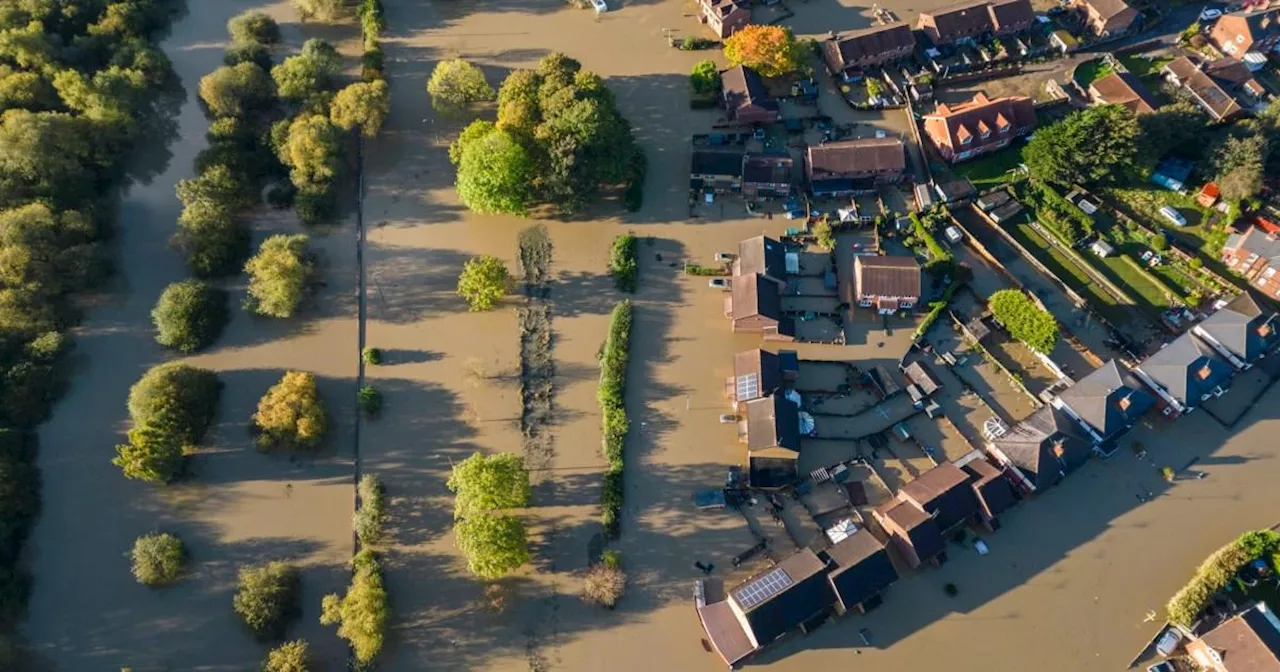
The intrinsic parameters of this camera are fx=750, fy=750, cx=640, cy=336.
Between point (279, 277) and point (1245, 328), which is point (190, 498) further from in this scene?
point (1245, 328)

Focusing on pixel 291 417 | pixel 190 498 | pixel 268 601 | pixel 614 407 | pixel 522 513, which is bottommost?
pixel 268 601

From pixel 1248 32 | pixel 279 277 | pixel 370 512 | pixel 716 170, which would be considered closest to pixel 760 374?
pixel 716 170

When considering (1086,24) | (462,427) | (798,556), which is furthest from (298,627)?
(1086,24)

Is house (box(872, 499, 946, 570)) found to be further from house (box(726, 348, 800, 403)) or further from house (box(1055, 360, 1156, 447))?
house (box(1055, 360, 1156, 447))

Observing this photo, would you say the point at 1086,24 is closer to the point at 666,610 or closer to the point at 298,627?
the point at 666,610

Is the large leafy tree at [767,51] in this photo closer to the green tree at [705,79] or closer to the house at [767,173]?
the green tree at [705,79]

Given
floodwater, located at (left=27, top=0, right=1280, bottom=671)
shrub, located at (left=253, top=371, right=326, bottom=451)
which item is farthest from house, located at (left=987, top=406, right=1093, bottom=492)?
shrub, located at (left=253, top=371, right=326, bottom=451)
